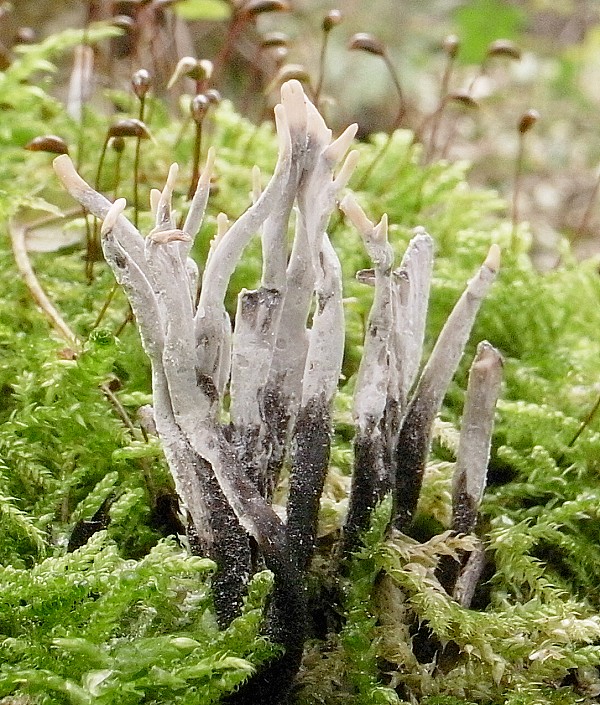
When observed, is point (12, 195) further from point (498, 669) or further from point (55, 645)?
point (498, 669)

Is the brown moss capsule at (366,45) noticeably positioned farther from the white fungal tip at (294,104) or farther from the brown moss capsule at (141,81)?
the white fungal tip at (294,104)

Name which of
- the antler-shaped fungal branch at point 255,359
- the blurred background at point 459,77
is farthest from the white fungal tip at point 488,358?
the blurred background at point 459,77

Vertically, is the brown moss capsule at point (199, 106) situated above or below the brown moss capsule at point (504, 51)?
below

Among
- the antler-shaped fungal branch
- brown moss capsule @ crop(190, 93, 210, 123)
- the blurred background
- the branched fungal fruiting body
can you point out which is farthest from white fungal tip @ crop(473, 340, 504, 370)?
the blurred background

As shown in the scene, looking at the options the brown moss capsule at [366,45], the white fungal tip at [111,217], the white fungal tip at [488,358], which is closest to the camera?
the white fungal tip at [111,217]

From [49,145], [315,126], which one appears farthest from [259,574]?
[49,145]

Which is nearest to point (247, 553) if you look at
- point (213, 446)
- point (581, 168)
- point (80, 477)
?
point (213, 446)

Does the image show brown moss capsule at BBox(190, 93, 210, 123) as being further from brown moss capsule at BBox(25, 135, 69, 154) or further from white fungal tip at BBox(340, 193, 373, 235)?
white fungal tip at BBox(340, 193, 373, 235)

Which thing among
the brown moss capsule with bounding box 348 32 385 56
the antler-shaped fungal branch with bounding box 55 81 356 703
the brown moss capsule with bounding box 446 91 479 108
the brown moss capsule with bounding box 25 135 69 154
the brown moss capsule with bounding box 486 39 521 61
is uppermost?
the brown moss capsule with bounding box 486 39 521 61
